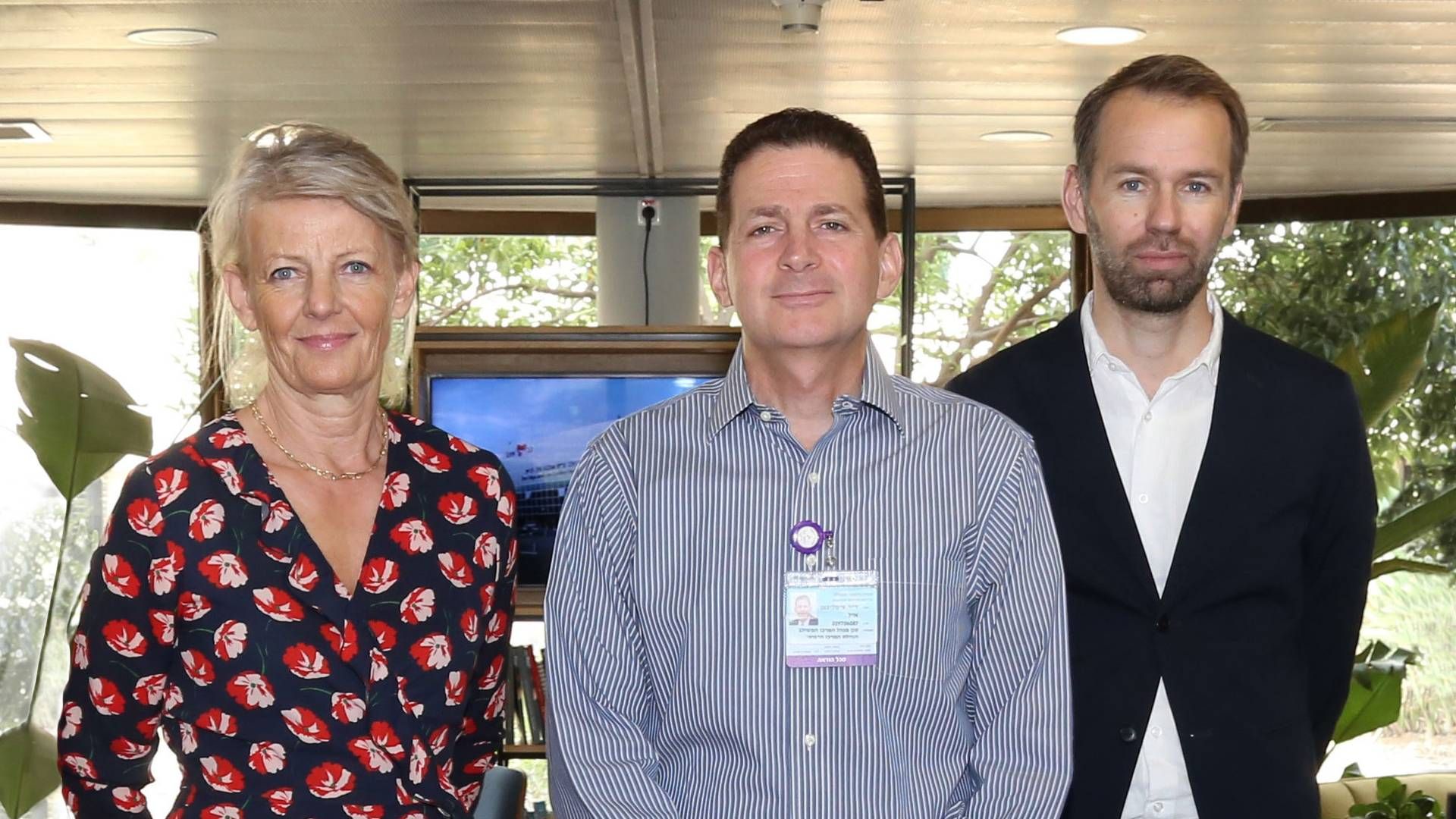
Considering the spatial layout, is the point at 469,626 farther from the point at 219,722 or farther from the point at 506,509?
the point at 219,722

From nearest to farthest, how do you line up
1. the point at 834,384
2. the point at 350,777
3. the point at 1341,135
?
the point at 350,777 → the point at 834,384 → the point at 1341,135

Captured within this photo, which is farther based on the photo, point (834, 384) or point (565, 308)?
point (565, 308)

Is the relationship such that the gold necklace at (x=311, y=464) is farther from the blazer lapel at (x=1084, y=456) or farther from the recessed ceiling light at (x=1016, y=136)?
the recessed ceiling light at (x=1016, y=136)

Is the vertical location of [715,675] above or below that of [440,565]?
below

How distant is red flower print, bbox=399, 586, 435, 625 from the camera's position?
6.55 ft

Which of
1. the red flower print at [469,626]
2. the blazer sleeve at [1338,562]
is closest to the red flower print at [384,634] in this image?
the red flower print at [469,626]

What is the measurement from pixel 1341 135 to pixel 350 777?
5152 millimetres

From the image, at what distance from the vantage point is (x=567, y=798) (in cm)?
198

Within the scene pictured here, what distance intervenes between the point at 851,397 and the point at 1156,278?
0.48 meters

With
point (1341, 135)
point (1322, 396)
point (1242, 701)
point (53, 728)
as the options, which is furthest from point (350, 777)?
point (53, 728)

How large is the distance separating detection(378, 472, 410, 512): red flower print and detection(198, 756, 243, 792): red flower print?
375 millimetres

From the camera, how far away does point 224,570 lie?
191cm

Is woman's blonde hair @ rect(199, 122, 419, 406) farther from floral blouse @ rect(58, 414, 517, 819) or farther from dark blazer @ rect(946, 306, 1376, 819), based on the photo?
dark blazer @ rect(946, 306, 1376, 819)

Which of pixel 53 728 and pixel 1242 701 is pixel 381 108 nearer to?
pixel 53 728
